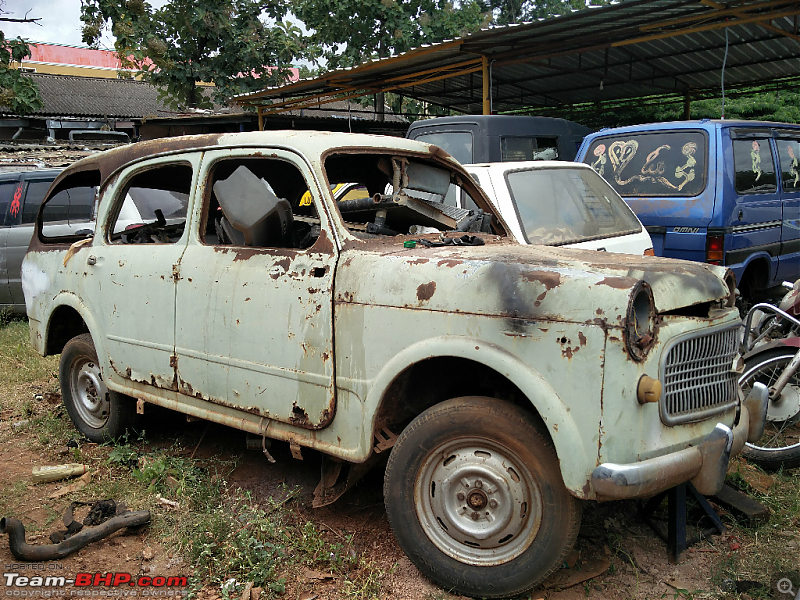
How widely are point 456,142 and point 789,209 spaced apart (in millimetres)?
4063

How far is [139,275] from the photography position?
3947 mm

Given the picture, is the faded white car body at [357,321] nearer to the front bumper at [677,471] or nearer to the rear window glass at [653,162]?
the front bumper at [677,471]

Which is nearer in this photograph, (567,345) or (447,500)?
(567,345)

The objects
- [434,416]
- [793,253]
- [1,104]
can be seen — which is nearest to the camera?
[434,416]

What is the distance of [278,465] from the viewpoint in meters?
4.20

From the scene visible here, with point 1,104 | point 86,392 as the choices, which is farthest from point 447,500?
point 1,104

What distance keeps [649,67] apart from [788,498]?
10799 millimetres

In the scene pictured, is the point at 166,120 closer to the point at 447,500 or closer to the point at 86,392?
the point at 86,392

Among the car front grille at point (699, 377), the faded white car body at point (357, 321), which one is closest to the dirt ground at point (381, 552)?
the faded white car body at point (357, 321)

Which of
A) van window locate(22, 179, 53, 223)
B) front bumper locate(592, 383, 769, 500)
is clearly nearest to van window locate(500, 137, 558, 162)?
van window locate(22, 179, 53, 223)

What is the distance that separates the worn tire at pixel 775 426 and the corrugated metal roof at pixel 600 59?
4.78 m

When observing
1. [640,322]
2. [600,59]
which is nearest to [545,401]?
[640,322]

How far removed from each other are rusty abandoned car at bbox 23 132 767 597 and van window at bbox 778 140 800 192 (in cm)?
420

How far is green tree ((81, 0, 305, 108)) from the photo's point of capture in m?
15.6
